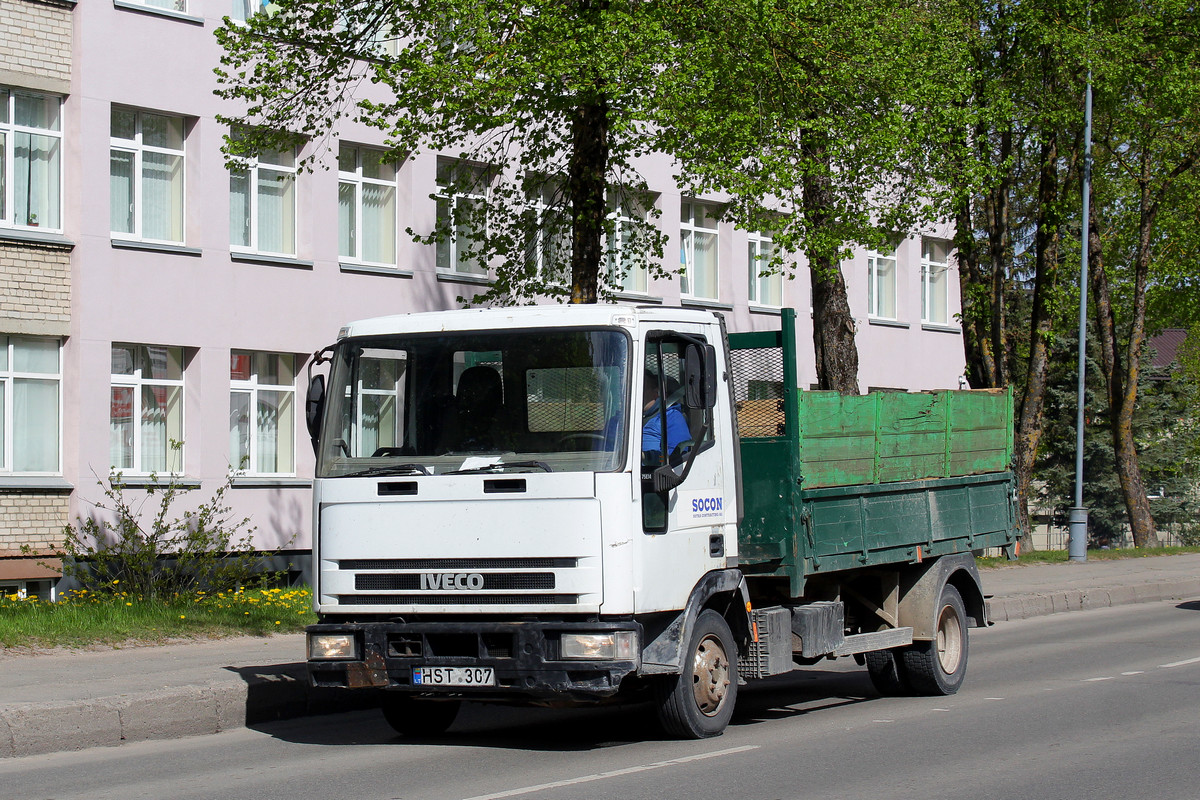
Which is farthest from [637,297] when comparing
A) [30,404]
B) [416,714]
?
[416,714]

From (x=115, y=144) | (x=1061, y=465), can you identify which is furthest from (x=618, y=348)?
(x=1061, y=465)

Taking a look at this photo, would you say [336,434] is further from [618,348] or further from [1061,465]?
[1061,465]

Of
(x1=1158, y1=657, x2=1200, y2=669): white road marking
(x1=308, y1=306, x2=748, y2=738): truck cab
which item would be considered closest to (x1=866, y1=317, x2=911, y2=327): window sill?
(x1=1158, y1=657, x2=1200, y2=669): white road marking

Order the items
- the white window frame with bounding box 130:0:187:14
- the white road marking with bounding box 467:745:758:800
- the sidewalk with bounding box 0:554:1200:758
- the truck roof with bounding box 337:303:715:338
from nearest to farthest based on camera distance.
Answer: the white road marking with bounding box 467:745:758:800
the truck roof with bounding box 337:303:715:338
the sidewalk with bounding box 0:554:1200:758
the white window frame with bounding box 130:0:187:14

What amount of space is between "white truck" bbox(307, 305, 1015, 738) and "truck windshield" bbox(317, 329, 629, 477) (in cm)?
1

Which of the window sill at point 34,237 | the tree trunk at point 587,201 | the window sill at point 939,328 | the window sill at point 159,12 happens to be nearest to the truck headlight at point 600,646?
the tree trunk at point 587,201

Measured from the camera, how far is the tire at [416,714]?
33.0ft

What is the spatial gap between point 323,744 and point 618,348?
331cm

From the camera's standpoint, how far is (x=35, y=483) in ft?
68.9

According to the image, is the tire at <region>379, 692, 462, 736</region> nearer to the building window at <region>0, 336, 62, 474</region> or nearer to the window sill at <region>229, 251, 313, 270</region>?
the building window at <region>0, 336, 62, 474</region>

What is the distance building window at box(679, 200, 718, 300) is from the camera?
106 ft

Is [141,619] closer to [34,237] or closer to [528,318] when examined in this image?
[528,318]

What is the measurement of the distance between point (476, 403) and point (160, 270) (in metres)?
14.9

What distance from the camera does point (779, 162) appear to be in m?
17.2
